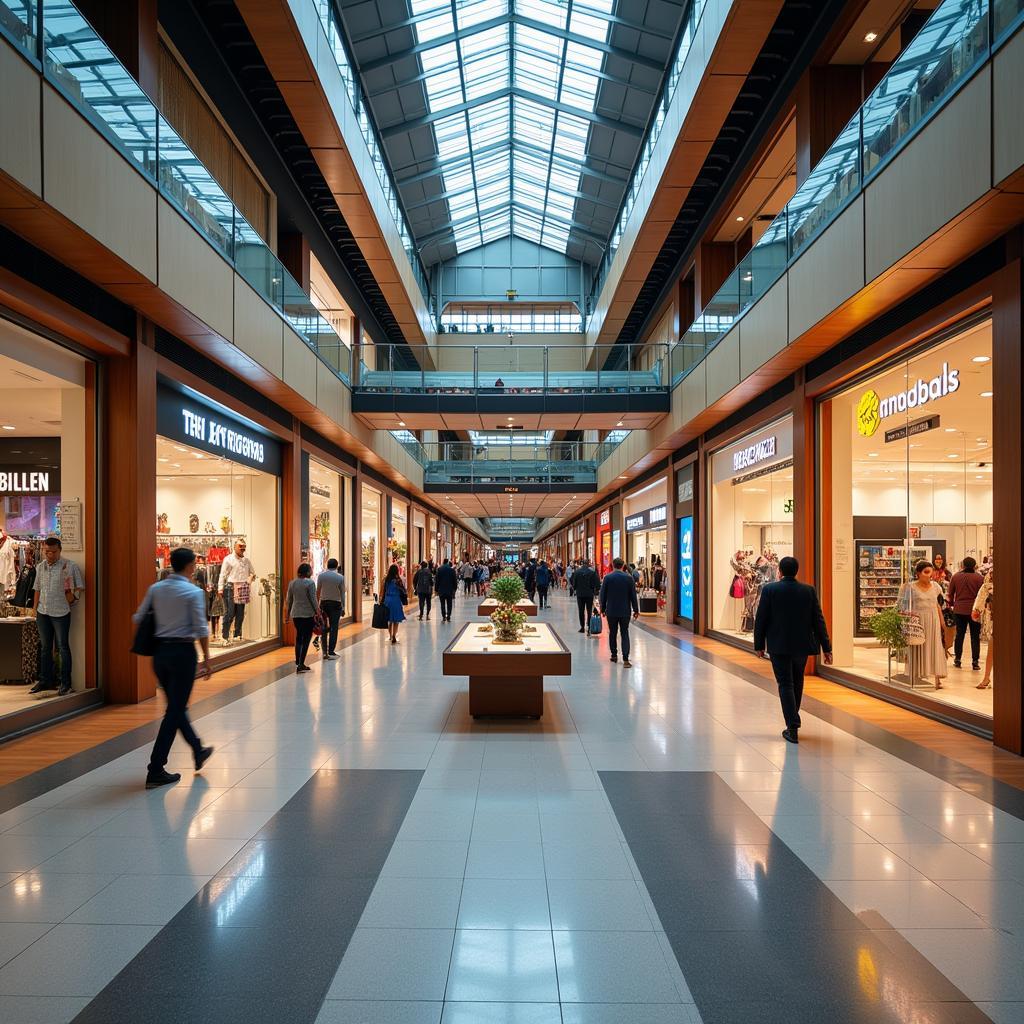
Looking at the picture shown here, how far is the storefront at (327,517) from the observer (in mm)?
15457

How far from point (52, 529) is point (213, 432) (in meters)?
2.57

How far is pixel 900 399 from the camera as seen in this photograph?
8.85 m

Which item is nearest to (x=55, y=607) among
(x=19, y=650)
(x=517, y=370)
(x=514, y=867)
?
(x=19, y=650)

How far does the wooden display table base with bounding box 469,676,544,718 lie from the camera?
7.72 m

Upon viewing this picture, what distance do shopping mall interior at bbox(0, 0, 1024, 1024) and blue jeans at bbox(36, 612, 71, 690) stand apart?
0.04 metres

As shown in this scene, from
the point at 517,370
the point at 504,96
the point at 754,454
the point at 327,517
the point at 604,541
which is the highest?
the point at 504,96

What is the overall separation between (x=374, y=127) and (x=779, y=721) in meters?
16.4

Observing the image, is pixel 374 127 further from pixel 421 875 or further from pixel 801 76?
pixel 421 875

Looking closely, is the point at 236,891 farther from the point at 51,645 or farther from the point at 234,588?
the point at 234,588

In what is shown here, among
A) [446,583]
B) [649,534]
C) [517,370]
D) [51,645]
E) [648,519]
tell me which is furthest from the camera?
[649,534]

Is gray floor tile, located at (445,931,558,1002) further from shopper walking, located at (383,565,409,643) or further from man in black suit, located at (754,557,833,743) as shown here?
shopper walking, located at (383,565,409,643)

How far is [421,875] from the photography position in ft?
12.7

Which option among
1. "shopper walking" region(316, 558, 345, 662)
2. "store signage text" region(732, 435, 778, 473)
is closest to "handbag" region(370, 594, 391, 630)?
"shopper walking" region(316, 558, 345, 662)

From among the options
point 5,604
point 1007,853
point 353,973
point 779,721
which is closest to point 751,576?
point 779,721
